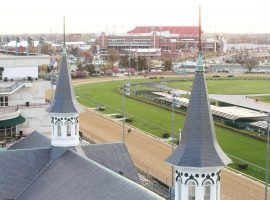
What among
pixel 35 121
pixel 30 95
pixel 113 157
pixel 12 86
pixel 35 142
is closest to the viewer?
pixel 113 157

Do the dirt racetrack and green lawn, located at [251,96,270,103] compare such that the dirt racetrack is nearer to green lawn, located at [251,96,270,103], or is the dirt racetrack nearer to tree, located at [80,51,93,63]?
→ green lawn, located at [251,96,270,103]

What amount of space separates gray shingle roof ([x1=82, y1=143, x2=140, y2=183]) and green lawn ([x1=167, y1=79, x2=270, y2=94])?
68051mm

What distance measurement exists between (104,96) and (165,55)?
99778 millimetres

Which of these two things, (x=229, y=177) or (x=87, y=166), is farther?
(x=229, y=177)

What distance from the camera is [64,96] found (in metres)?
33.1

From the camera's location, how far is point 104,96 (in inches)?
3789

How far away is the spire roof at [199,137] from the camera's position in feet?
66.1

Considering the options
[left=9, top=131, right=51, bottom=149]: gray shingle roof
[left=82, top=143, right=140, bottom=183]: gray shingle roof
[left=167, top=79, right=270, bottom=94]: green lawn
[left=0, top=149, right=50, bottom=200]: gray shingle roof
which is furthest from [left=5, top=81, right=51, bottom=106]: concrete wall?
[left=167, top=79, right=270, bottom=94]: green lawn

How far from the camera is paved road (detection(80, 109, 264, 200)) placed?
129ft

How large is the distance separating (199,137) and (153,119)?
5087 cm

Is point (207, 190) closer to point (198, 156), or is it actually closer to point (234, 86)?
point (198, 156)

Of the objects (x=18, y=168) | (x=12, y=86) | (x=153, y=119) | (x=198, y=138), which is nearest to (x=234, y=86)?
(x=153, y=119)

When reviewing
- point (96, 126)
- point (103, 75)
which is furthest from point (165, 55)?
point (96, 126)

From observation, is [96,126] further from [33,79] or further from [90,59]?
[90,59]
